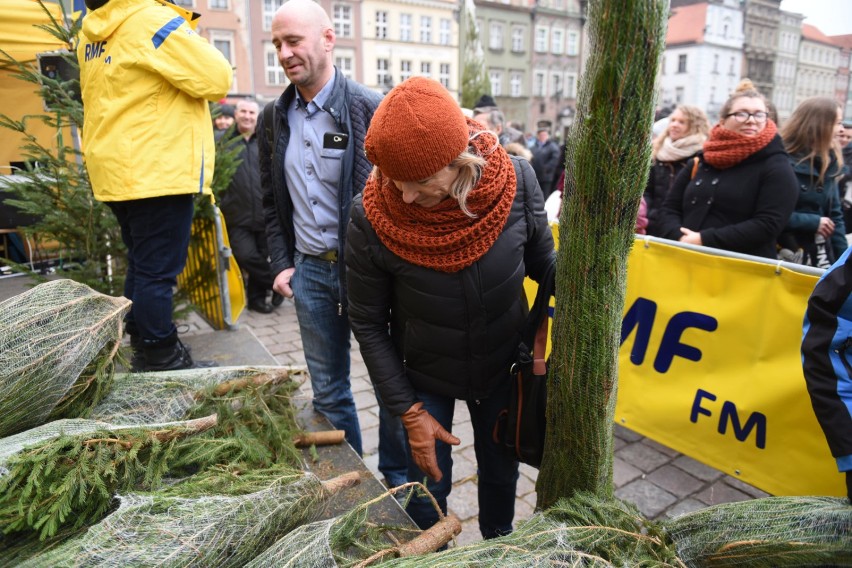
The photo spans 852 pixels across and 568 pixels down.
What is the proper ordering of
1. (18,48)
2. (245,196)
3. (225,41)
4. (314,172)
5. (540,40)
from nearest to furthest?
(314,172), (18,48), (245,196), (225,41), (540,40)

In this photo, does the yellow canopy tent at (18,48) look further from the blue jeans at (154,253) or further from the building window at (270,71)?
the building window at (270,71)

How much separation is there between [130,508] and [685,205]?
3.93 m

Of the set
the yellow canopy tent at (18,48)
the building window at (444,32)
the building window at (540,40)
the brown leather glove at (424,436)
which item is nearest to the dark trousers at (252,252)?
the yellow canopy tent at (18,48)

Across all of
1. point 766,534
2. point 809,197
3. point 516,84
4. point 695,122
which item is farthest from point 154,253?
point 516,84

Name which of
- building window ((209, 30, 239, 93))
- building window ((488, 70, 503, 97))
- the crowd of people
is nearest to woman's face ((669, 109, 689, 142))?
the crowd of people

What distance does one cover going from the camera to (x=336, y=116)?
2.71 metres

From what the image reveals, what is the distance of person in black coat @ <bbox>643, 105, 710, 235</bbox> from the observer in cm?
493

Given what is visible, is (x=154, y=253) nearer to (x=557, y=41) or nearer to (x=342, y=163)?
(x=342, y=163)

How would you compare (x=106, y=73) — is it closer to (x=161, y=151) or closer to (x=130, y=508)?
(x=161, y=151)

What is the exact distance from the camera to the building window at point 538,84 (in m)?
57.4

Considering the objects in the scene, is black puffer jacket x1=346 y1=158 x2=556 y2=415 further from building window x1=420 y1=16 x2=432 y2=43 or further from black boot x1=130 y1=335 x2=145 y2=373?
building window x1=420 y1=16 x2=432 y2=43

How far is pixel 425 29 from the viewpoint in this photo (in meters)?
48.3

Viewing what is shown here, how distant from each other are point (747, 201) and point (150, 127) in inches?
139

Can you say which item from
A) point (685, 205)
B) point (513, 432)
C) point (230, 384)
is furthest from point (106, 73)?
point (685, 205)
